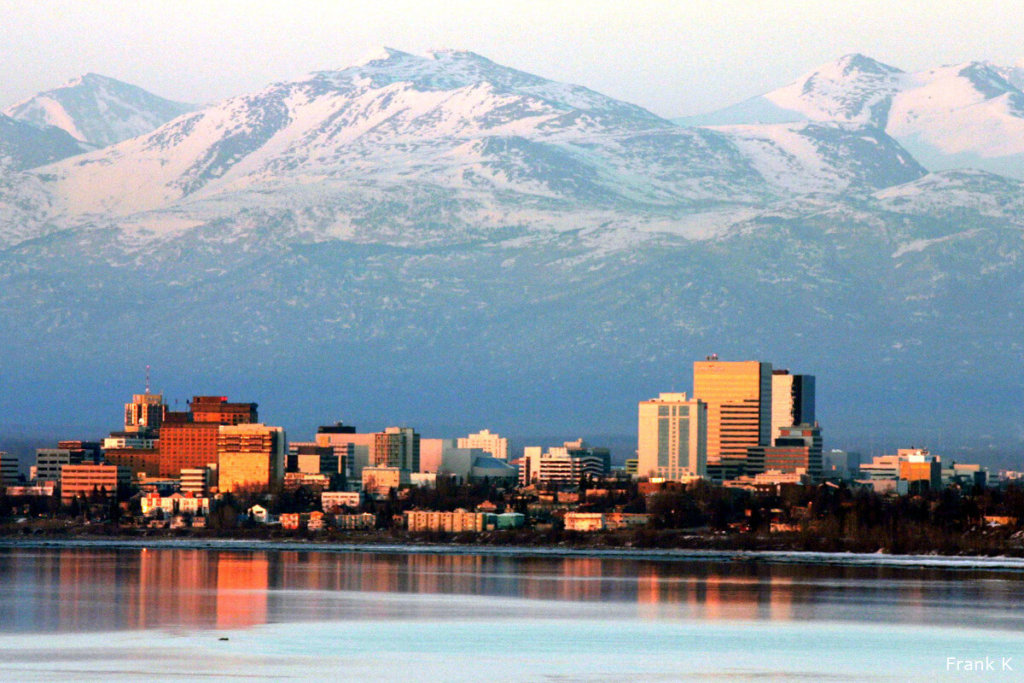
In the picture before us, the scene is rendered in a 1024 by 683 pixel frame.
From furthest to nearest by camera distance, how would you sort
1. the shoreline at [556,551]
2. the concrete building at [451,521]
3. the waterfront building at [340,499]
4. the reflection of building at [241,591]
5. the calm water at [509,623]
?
the waterfront building at [340,499] → the concrete building at [451,521] → the shoreline at [556,551] → the reflection of building at [241,591] → the calm water at [509,623]

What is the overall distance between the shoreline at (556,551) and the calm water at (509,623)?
833 centimetres

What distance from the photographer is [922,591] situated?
88875 mm

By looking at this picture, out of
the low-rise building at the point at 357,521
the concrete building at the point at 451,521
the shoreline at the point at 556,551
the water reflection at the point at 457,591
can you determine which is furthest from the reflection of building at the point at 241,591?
the low-rise building at the point at 357,521

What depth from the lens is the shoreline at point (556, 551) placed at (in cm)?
11806

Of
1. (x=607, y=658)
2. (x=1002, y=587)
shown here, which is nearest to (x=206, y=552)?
(x=1002, y=587)

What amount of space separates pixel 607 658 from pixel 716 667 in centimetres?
326

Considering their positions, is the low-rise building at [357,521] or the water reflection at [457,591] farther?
the low-rise building at [357,521]

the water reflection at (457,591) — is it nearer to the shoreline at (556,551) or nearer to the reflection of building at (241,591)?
the reflection of building at (241,591)

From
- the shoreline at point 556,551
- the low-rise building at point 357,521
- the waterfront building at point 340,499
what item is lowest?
the shoreline at point 556,551

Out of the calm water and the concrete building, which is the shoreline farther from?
the concrete building

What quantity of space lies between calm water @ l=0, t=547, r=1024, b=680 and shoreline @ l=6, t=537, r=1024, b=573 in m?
8.33

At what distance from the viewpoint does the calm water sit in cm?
5500

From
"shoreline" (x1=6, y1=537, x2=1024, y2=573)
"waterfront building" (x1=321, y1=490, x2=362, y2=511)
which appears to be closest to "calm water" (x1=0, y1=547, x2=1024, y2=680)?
"shoreline" (x1=6, y1=537, x2=1024, y2=573)

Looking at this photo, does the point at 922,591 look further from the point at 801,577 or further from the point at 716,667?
the point at 716,667
